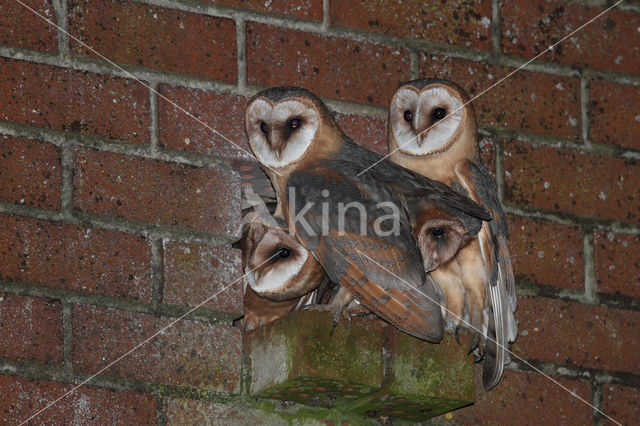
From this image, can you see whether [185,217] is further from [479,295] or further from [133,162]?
[479,295]

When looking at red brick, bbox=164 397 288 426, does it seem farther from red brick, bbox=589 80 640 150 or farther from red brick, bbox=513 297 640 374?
red brick, bbox=589 80 640 150

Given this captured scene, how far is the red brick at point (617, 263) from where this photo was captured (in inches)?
96.0

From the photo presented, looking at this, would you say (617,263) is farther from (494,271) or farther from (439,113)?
(439,113)

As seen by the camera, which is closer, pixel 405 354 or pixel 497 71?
pixel 405 354

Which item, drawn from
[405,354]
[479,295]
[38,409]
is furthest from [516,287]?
[38,409]

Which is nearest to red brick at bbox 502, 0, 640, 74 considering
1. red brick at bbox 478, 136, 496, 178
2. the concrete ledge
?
red brick at bbox 478, 136, 496, 178

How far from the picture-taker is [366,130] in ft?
7.75

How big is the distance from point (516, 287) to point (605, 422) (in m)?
0.34

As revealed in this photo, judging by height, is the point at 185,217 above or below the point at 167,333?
above

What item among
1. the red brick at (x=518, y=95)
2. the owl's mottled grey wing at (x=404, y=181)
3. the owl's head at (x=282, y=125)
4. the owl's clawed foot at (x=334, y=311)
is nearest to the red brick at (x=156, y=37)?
the owl's head at (x=282, y=125)

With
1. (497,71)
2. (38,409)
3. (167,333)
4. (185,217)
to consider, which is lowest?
(38,409)

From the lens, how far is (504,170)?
2.44 meters

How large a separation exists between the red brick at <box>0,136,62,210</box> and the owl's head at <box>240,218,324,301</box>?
1.29 feet

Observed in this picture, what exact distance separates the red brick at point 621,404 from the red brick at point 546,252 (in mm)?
233
